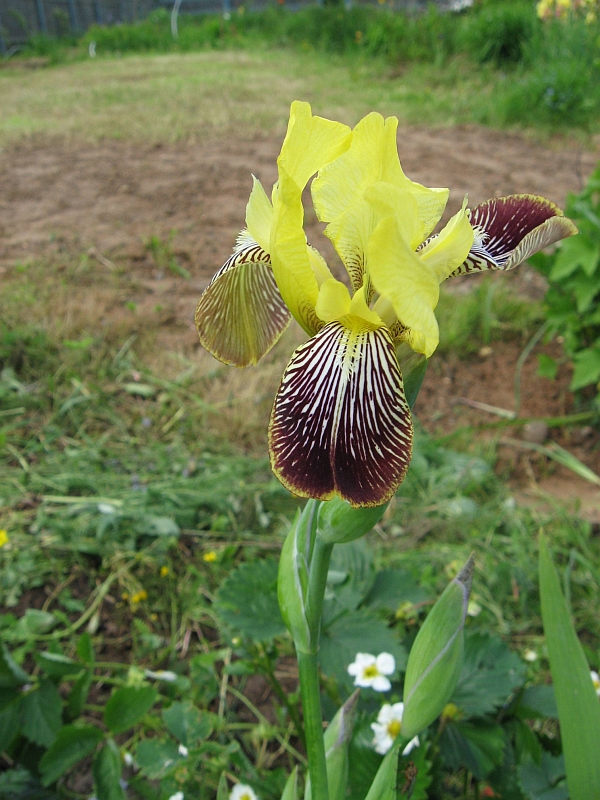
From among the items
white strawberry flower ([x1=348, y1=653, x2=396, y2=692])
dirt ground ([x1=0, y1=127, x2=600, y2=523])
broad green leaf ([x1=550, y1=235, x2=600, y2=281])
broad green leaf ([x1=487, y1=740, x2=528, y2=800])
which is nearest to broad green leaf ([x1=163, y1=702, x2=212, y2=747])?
white strawberry flower ([x1=348, y1=653, x2=396, y2=692])

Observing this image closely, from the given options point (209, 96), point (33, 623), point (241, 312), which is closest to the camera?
point (241, 312)

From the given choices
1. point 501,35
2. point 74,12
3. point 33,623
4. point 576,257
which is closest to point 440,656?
point 33,623

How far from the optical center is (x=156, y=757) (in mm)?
971

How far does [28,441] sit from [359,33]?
814 centimetres

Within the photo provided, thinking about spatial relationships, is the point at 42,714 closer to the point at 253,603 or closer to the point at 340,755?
the point at 253,603

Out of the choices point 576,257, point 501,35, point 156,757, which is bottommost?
point 156,757

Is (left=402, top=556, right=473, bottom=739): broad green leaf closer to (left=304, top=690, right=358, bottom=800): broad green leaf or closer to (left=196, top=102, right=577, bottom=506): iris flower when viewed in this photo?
(left=304, top=690, right=358, bottom=800): broad green leaf

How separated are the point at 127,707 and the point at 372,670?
392 mm

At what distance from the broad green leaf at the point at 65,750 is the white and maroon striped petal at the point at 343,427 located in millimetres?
672

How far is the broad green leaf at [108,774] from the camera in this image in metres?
0.90

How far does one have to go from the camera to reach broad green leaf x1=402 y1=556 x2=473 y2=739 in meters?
0.67

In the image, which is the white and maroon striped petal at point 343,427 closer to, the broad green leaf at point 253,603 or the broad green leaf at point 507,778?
the broad green leaf at point 253,603

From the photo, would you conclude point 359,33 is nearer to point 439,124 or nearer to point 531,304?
point 439,124

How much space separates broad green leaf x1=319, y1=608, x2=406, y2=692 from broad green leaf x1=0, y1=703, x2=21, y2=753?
492mm
